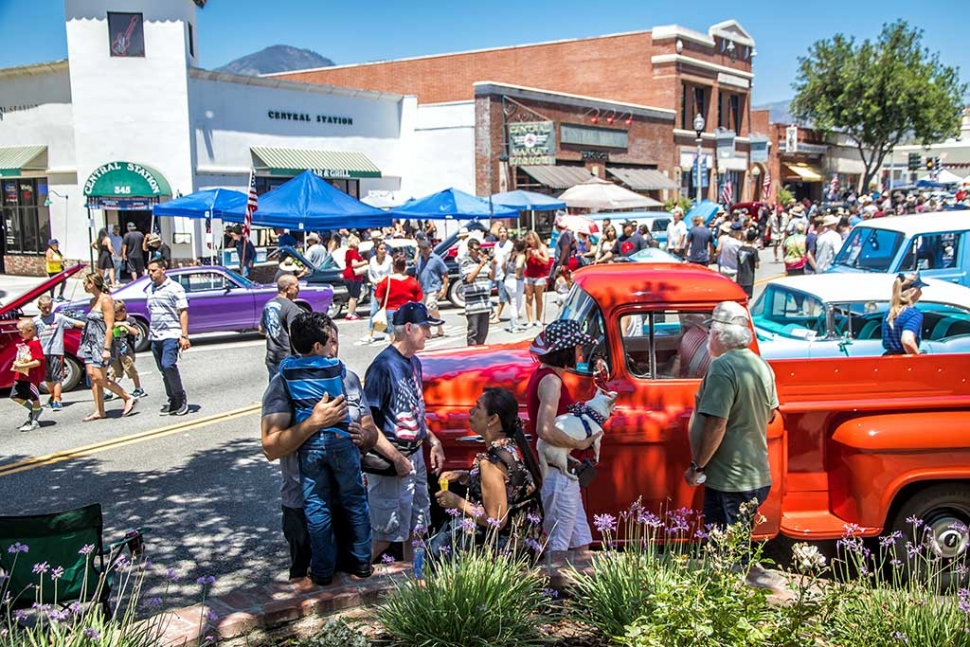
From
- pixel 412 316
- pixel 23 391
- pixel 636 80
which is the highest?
pixel 636 80

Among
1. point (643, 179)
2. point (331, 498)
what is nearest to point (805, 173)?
point (643, 179)

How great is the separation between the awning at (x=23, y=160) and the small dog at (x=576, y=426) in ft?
90.7

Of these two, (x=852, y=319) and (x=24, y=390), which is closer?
(x=852, y=319)

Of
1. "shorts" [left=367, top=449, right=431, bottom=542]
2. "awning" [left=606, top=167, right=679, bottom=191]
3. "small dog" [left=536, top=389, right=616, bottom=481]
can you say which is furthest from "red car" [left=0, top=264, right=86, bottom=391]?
"awning" [left=606, top=167, right=679, bottom=191]

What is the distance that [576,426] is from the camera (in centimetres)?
489

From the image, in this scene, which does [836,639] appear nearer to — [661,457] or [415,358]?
[661,457]

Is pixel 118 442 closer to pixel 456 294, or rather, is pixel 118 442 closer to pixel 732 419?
pixel 732 419

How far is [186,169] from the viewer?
26781mm

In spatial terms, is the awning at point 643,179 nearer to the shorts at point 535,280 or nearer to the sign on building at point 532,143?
the sign on building at point 532,143

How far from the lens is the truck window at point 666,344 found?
589cm

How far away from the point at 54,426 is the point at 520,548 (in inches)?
298

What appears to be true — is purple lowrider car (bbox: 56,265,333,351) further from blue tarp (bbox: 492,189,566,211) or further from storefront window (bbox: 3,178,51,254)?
storefront window (bbox: 3,178,51,254)

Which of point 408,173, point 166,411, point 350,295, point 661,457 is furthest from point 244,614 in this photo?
point 408,173

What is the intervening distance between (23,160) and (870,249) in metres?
25.1
